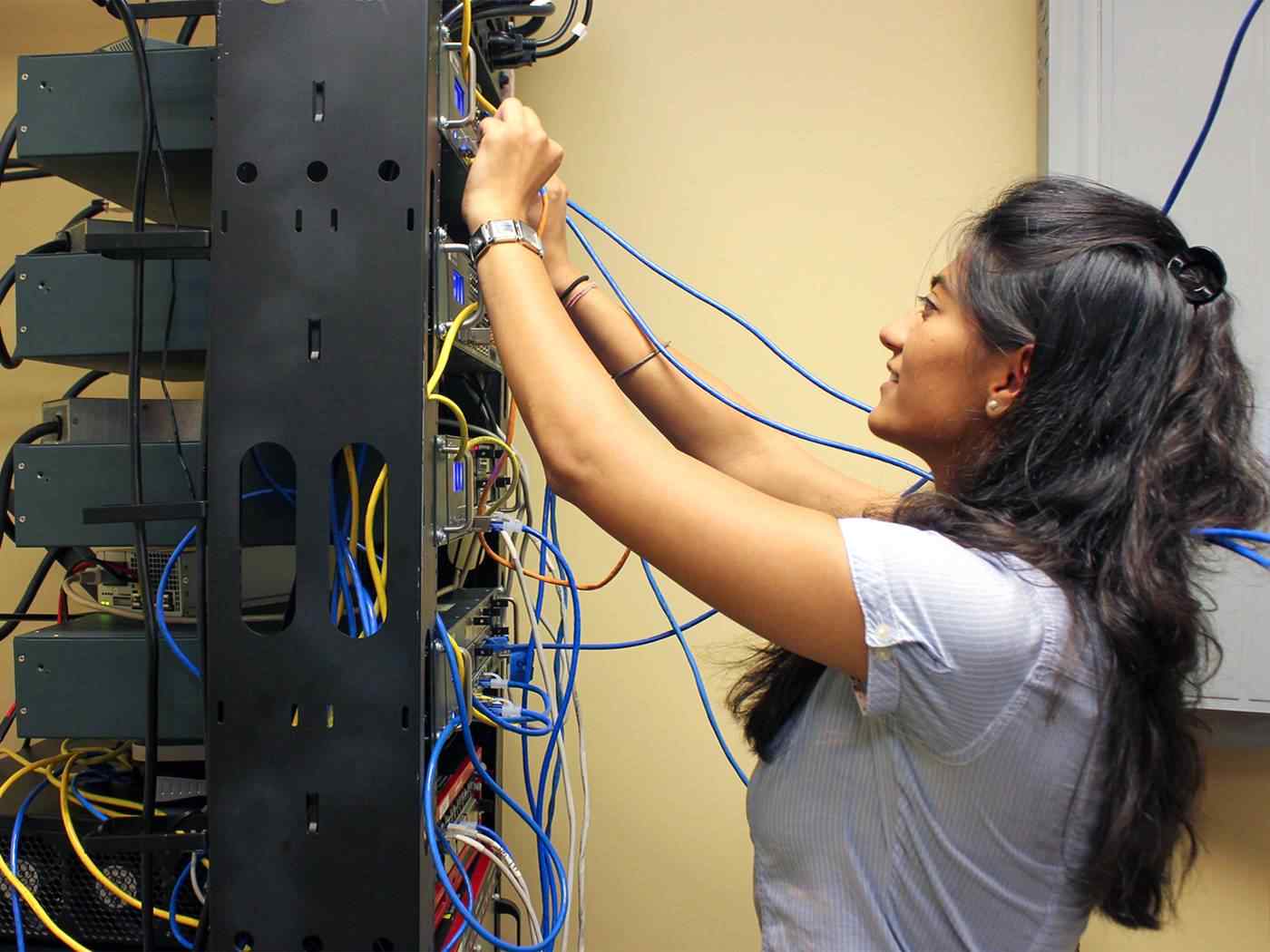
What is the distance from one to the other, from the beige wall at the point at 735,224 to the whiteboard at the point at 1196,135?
0.33 feet

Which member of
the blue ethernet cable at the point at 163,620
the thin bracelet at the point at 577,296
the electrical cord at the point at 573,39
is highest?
the electrical cord at the point at 573,39

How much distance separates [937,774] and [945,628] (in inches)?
5.1

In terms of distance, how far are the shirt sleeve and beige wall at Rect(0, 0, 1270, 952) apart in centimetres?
87

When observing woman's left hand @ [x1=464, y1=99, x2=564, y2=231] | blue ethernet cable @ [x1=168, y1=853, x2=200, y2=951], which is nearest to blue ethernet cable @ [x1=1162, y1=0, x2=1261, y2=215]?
woman's left hand @ [x1=464, y1=99, x2=564, y2=231]

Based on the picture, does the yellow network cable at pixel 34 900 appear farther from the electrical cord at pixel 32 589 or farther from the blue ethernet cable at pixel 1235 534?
the blue ethernet cable at pixel 1235 534

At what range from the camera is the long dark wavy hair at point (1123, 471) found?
1.99 feet

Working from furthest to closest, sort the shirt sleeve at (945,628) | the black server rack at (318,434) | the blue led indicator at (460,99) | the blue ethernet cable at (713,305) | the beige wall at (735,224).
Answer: the beige wall at (735,224) → the blue ethernet cable at (713,305) → the blue led indicator at (460,99) → the black server rack at (318,434) → the shirt sleeve at (945,628)

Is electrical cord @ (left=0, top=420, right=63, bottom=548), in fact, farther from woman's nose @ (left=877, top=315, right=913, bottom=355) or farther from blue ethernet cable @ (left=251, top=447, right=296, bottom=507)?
woman's nose @ (left=877, top=315, right=913, bottom=355)

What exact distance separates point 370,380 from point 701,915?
118cm

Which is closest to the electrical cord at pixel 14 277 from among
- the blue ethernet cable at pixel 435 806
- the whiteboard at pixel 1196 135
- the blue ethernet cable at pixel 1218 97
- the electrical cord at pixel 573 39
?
the blue ethernet cable at pixel 435 806

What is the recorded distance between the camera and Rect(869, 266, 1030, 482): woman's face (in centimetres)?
70

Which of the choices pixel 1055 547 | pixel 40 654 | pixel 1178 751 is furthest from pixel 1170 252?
pixel 40 654

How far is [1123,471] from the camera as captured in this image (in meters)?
0.63

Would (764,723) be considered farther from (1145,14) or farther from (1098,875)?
(1145,14)
